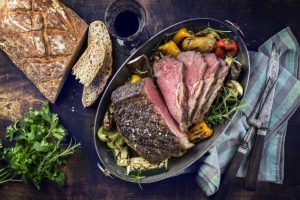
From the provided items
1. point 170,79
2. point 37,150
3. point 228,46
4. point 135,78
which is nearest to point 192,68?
point 170,79

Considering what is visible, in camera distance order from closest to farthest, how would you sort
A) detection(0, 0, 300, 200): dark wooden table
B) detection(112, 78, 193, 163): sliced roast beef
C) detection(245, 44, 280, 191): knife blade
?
detection(112, 78, 193, 163): sliced roast beef
detection(245, 44, 280, 191): knife blade
detection(0, 0, 300, 200): dark wooden table

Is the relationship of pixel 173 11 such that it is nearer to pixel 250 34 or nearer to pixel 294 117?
pixel 250 34

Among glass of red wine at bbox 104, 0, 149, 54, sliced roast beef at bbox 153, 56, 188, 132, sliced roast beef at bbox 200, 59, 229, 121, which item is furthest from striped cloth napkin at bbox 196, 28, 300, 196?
glass of red wine at bbox 104, 0, 149, 54

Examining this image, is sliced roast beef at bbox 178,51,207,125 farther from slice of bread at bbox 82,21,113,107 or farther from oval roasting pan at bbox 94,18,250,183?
slice of bread at bbox 82,21,113,107

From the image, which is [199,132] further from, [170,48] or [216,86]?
[170,48]

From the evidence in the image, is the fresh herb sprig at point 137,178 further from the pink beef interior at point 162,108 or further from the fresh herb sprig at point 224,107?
the fresh herb sprig at point 224,107

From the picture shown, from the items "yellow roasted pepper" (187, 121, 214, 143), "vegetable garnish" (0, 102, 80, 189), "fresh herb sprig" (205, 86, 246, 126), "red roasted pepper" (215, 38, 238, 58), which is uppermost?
"red roasted pepper" (215, 38, 238, 58)

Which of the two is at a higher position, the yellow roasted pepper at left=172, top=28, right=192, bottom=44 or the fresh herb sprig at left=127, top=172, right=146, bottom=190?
the yellow roasted pepper at left=172, top=28, right=192, bottom=44
